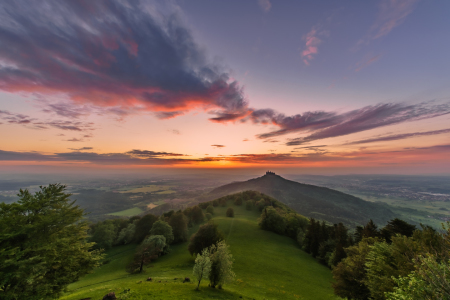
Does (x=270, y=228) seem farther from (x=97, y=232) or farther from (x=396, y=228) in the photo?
(x=97, y=232)

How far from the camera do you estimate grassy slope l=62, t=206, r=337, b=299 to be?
26875mm

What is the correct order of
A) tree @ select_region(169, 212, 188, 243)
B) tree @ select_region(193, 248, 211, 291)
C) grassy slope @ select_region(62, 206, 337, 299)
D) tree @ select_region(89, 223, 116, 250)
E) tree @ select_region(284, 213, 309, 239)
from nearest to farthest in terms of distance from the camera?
grassy slope @ select_region(62, 206, 337, 299) → tree @ select_region(193, 248, 211, 291) → tree @ select_region(89, 223, 116, 250) → tree @ select_region(169, 212, 188, 243) → tree @ select_region(284, 213, 309, 239)

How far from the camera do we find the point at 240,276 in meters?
40.4

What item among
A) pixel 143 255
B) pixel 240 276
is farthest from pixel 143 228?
pixel 240 276

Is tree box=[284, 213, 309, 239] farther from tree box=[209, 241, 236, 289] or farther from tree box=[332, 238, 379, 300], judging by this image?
tree box=[209, 241, 236, 289]

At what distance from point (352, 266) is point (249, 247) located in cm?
3706

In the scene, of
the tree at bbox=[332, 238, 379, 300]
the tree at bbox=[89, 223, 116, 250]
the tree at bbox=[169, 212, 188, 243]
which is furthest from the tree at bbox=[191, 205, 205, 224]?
the tree at bbox=[332, 238, 379, 300]

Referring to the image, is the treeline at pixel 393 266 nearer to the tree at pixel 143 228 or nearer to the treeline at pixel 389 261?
the treeline at pixel 389 261

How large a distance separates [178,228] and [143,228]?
16918 millimetres

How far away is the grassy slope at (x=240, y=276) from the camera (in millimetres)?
26875

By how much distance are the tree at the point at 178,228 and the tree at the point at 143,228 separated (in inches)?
395

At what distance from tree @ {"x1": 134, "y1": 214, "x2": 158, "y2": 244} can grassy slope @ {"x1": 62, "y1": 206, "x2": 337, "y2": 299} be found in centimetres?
463

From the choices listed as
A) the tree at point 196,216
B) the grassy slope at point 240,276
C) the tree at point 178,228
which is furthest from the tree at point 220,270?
the tree at point 196,216

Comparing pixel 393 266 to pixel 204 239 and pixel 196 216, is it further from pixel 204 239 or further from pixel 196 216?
pixel 196 216
